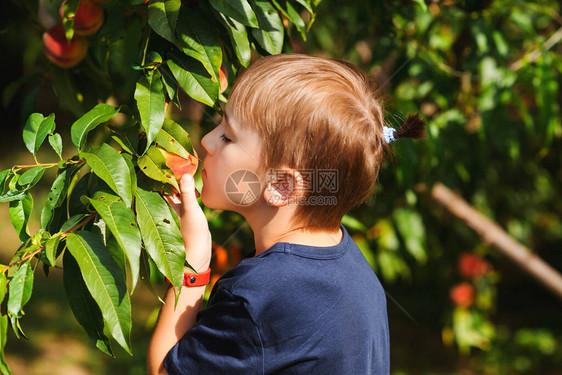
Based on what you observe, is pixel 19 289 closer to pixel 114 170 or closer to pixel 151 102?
pixel 114 170

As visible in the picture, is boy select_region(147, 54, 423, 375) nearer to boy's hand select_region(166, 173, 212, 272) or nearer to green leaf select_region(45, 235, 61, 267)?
boy's hand select_region(166, 173, 212, 272)

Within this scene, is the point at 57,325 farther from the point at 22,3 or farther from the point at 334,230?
the point at 334,230

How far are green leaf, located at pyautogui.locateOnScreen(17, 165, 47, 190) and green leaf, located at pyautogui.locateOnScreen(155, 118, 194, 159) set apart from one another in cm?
20

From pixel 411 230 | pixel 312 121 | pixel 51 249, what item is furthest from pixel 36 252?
pixel 411 230

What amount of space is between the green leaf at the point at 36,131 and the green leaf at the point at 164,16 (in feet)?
0.78

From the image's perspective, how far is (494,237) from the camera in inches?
83.7

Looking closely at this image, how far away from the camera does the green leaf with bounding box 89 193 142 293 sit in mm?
748

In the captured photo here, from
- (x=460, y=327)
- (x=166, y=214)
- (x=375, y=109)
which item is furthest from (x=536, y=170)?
(x=166, y=214)

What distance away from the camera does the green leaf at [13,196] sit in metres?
0.83

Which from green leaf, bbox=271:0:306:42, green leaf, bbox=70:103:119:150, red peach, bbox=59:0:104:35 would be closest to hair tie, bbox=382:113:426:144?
green leaf, bbox=271:0:306:42

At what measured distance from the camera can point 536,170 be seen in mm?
2605

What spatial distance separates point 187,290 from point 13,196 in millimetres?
347

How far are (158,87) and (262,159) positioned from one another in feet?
0.74

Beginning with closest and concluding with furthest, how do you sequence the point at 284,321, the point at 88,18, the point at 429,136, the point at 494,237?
1. the point at 284,321
2. the point at 88,18
3. the point at 429,136
4. the point at 494,237
